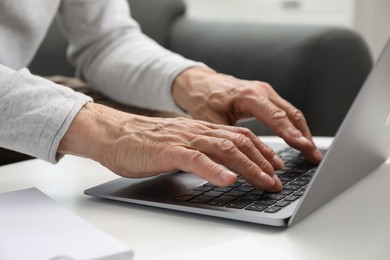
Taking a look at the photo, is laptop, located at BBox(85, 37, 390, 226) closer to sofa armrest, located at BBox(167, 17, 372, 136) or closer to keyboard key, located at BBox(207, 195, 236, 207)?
keyboard key, located at BBox(207, 195, 236, 207)

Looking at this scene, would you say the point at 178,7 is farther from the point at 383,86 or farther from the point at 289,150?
the point at 383,86

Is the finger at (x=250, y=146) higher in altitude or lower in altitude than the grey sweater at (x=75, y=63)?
higher

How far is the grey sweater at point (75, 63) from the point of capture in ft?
2.22

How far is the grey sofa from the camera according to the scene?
1.31 metres

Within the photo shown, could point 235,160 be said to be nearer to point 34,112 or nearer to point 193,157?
point 193,157

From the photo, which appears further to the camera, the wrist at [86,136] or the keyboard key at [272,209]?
the wrist at [86,136]

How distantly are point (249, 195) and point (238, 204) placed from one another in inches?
1.1

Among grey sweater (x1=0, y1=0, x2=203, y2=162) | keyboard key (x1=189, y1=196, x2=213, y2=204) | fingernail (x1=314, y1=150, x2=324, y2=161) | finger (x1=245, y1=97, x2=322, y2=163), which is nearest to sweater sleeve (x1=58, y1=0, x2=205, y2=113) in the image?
grey sweater (x1=0, y1=0, x2=203, y2=162)

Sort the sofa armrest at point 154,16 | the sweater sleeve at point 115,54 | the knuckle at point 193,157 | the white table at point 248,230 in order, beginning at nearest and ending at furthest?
the white table at point 248,230 < the knuckle at point 193,157 < the sweater sleeve at point 115,54 < the sofa armrest at point 154,16

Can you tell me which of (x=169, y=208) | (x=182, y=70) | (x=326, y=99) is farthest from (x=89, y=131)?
(x=326, y=99)

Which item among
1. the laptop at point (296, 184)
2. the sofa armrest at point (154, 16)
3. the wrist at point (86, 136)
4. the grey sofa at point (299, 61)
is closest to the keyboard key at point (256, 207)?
the laptop at point (296, 184)

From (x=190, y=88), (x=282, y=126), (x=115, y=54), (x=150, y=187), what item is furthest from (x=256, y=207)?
(x=115, y=54)

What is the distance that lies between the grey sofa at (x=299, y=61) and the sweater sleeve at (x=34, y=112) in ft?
2.32

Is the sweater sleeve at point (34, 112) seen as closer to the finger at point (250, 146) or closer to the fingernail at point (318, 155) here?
the finger at point (250, 146)
